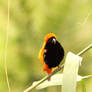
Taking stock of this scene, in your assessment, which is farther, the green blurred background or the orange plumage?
the green blurred background

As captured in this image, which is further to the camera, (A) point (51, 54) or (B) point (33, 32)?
(B) point (33, 32)

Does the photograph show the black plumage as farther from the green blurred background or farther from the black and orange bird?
the green blurred background

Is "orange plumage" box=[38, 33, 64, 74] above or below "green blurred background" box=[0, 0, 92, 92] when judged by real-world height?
below

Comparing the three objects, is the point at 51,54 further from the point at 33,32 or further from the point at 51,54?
the point at 33,32

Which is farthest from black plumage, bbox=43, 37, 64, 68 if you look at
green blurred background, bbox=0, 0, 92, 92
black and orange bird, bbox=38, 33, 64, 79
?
green blurred background, bbox=0, 0, 92, 92

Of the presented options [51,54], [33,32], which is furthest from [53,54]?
[33,32]

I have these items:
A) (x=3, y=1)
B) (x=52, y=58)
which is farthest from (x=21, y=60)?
(x=52, y=58)

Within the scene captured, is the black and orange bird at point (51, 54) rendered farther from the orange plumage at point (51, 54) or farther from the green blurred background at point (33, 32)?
the green blurred background at point (33, 32)

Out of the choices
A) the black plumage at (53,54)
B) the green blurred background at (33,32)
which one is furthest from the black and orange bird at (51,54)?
the green blurred background at (33,32)

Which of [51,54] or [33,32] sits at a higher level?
[33,32]
